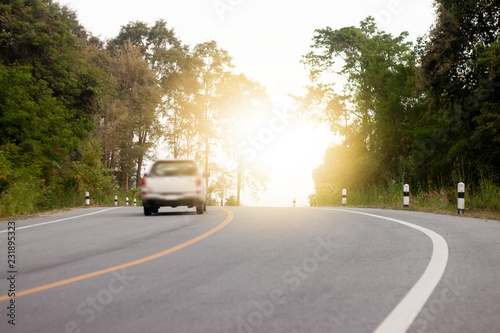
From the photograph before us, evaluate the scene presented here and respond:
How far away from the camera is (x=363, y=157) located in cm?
3197

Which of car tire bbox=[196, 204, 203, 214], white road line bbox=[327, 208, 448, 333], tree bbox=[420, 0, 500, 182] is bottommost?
white road line bbox=[327, 208, 448, 333]

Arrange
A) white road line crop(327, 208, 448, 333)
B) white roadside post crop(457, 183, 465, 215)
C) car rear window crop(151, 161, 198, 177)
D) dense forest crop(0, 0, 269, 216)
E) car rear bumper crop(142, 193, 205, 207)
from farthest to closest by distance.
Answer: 1. dense forest crop(0, 0, 269, 216)
2. car rear window crop(151, 161, 198, 177)
3. car rear bumper crop(142, 193, 205, 207)
4. white roadside post crop(457, 183, 465, 215)
5. white road line crop(327, 208, 448, 333)

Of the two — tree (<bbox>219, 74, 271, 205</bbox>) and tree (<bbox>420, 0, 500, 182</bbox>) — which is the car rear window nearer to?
tree (<bbox>420, 0, 500, 182</bbox>)

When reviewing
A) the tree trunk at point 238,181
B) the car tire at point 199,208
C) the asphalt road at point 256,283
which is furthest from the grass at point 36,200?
the tree trunk at point 238,181

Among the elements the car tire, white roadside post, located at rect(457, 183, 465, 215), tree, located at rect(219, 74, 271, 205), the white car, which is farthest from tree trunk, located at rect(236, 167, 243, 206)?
white roadside post, located at rect(457, 183, 465, 215)

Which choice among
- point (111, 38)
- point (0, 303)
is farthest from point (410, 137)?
point (111, 38)

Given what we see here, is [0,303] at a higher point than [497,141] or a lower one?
lower

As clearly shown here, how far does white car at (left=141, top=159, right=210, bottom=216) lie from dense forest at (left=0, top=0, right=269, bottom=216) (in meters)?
4.26

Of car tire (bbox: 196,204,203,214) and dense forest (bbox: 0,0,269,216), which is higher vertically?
dense forest (bbox: 0,0,269,216)

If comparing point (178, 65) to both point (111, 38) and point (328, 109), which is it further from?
point (328, 109)

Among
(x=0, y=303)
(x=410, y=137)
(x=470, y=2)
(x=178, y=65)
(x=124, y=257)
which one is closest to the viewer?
(x=0, y=303)

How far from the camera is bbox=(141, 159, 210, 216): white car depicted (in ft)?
43.1

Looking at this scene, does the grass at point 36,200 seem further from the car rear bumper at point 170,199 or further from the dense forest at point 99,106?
the car rear bumper at point 170,199

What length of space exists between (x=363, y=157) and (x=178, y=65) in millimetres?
23488
